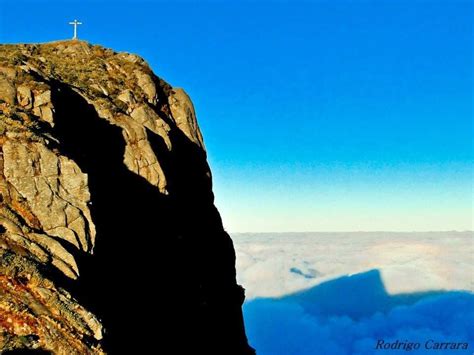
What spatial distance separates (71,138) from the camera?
2992 centimetres

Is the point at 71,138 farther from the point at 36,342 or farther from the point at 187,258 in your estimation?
the point at 36,342

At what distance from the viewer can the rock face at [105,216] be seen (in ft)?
61.5

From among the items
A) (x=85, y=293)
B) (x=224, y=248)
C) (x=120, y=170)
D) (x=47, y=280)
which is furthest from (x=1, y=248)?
(x=224, y=248)

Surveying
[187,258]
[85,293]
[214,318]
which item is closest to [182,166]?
[187,258]

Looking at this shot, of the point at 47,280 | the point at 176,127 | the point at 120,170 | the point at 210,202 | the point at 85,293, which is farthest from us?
the point at 210,202

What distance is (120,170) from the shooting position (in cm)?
3275

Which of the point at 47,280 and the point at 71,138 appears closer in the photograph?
the point at 47,280

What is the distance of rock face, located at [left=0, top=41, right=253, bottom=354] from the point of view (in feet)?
61.5

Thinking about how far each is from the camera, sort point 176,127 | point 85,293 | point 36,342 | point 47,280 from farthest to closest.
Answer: point 176,127 < point 85,293 < point 47,280 < point 36,342

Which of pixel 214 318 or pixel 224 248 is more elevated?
pixel 224 248

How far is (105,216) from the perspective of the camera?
27156 millimetres

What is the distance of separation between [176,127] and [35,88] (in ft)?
59.2

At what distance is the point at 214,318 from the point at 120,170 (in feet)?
54.5

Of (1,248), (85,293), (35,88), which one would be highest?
(35,88)
